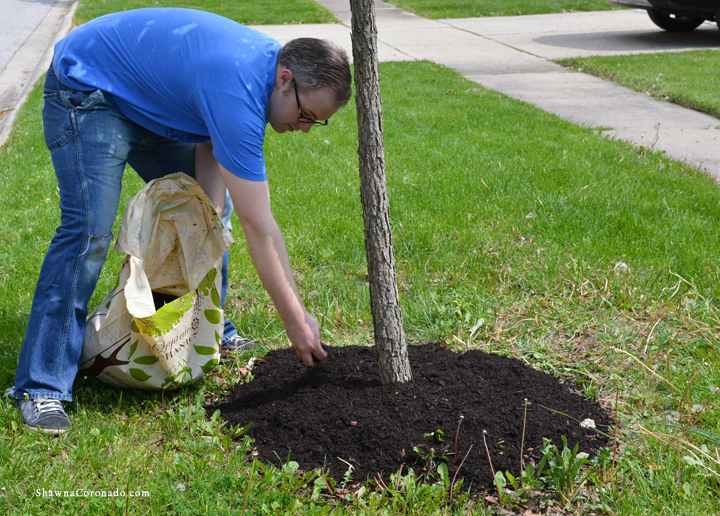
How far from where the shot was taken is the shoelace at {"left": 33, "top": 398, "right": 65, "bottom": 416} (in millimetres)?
2479

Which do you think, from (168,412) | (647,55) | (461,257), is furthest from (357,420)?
(647,55)

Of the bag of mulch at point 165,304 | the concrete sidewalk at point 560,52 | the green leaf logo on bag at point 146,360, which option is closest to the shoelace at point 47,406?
the bag of mulch at point 165,304

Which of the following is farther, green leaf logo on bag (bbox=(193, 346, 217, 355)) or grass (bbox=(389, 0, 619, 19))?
grass (bbox=(389, 0, 619, 19))

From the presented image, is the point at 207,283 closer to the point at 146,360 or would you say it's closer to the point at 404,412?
the point at 146,360

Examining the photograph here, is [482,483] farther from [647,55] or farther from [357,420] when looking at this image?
[647,55]

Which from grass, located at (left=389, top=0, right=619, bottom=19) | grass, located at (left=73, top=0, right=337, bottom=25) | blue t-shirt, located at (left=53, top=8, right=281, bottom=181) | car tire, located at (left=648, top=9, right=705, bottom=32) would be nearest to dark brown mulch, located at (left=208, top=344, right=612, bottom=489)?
blue t-shirt, located at (left=53, top=8, right=281, bottom=181)

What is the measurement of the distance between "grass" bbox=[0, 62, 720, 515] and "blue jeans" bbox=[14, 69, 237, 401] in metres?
0.21

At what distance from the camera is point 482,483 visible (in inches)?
85.8

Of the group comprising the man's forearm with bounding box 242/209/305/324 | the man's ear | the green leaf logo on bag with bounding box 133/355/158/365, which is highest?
the man's ear

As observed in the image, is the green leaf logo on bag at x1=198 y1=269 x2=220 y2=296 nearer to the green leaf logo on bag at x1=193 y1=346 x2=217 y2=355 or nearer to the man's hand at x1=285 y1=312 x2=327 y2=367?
the green leaf logo on bag at x1=193 y1=346 x2=217 y2=355

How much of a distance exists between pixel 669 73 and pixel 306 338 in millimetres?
8161

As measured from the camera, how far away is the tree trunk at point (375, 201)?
2.22 m

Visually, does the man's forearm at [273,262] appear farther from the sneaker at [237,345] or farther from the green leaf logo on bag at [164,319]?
the sneaker at [237,345]

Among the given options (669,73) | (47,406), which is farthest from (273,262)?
(669,73)
